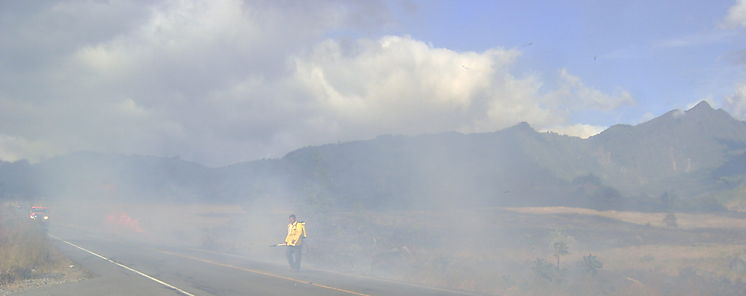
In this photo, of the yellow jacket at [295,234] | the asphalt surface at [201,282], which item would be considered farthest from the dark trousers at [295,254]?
the asphalt surface at [201,282]

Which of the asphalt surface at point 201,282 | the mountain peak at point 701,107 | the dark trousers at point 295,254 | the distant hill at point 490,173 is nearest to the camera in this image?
the asphalt surface at point 201,282

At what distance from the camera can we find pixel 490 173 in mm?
123125

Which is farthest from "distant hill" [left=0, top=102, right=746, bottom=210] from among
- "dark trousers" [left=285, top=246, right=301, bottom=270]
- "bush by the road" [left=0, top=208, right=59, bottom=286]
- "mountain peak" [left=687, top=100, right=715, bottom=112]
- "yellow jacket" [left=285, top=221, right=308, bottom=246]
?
"bush by the road" [left=0, top=208, right=59, bottom=286]

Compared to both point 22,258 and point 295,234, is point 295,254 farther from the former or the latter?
point 22,258

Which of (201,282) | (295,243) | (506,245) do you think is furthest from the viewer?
(506,245)

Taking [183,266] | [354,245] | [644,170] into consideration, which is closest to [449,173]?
[644,170]

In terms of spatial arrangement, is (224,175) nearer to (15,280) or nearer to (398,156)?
(398,156)

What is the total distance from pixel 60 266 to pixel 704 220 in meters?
58.4

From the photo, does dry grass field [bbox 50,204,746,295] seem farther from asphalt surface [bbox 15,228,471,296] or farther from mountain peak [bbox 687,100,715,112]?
mountain peak [bbox 687,100,715,112]

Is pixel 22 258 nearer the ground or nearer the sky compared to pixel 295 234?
nearer the ground

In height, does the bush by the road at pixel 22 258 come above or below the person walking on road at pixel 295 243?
below

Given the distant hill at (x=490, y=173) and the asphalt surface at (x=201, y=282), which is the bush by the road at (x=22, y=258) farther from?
the distant hill at (x=490, y=173)

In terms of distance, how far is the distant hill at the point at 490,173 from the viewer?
8412 cm

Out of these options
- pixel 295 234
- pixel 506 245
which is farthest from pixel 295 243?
pixel 506 245
